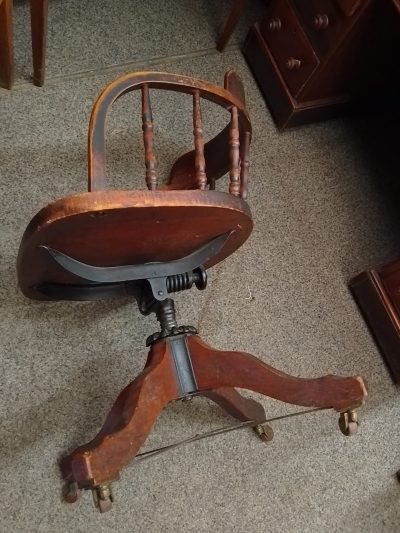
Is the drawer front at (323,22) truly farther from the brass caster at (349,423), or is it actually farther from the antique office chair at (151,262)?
the brass caster at (349,423)

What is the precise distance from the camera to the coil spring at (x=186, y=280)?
A: 3.79 ft

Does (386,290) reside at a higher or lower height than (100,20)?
lower

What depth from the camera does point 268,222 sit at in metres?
1.66

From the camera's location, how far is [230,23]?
5.70 feet

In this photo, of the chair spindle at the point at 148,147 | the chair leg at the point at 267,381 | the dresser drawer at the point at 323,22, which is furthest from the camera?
the dresser drawer at the point at 323,22

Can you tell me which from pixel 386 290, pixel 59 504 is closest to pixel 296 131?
pixel 386 290

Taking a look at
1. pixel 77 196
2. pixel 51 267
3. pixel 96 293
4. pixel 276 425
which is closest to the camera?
pixel 77 196

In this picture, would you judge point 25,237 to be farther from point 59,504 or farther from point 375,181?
point 375,181

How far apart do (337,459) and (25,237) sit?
3.22 feet

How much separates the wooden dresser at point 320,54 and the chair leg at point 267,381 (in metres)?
0.87

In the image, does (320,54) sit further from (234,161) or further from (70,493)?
(70,493)

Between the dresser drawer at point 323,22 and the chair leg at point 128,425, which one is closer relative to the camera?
the chair leg at point 128,425

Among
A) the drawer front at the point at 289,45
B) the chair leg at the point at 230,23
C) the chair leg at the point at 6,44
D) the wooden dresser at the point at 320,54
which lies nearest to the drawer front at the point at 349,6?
the wooden dresser at the point at 320,54

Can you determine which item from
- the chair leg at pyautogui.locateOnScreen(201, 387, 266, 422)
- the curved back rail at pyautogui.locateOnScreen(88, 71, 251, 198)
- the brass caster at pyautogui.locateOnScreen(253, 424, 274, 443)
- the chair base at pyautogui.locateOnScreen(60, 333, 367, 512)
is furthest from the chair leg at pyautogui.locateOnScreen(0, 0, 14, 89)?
the brass caster at pyautogui.locateOnScreen(253, 424, 274, 443)
